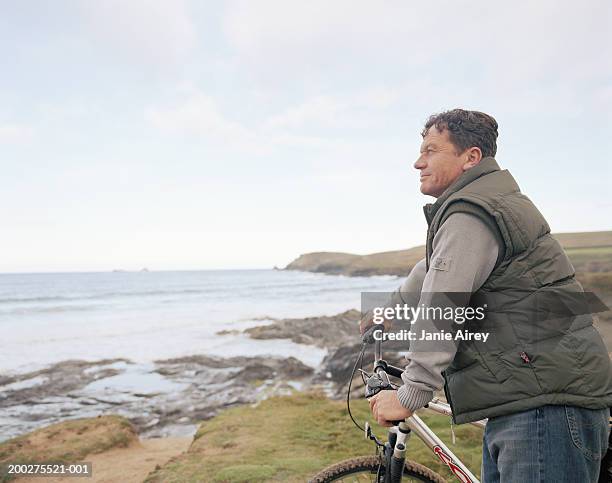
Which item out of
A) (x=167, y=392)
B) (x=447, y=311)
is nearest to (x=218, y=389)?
(x=167, y=392)

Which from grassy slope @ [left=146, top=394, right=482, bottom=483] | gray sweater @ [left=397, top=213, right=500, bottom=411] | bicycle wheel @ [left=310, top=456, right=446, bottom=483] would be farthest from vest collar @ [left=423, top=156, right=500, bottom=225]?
grassy slope @ [left=146, top=394, right=482, bottom=483]

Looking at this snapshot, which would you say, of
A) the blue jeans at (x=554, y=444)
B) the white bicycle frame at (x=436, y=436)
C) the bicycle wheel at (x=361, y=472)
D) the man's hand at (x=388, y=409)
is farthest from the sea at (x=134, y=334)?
the blue jeans at (x=554, y=444)

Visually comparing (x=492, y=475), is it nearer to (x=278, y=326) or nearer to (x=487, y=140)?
(x=487, y=140)

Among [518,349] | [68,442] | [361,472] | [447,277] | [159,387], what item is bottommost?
[159,387]

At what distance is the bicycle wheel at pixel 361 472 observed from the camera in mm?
2916

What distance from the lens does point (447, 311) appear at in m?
2.02

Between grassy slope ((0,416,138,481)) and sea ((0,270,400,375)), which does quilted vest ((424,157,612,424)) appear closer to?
grassy slope ((0,416,138,481))

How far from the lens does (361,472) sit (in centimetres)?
294

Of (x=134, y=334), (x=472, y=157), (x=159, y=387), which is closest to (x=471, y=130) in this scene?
(x=472, y=157)

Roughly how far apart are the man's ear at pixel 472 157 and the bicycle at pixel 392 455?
1.22 metres

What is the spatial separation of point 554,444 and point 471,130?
1.62 meters

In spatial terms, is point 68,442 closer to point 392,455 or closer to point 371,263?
point 392,455

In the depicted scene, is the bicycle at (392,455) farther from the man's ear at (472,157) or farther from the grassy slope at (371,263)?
the grassy slope at (371,263)

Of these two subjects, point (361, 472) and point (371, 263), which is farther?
point (371, 263)
